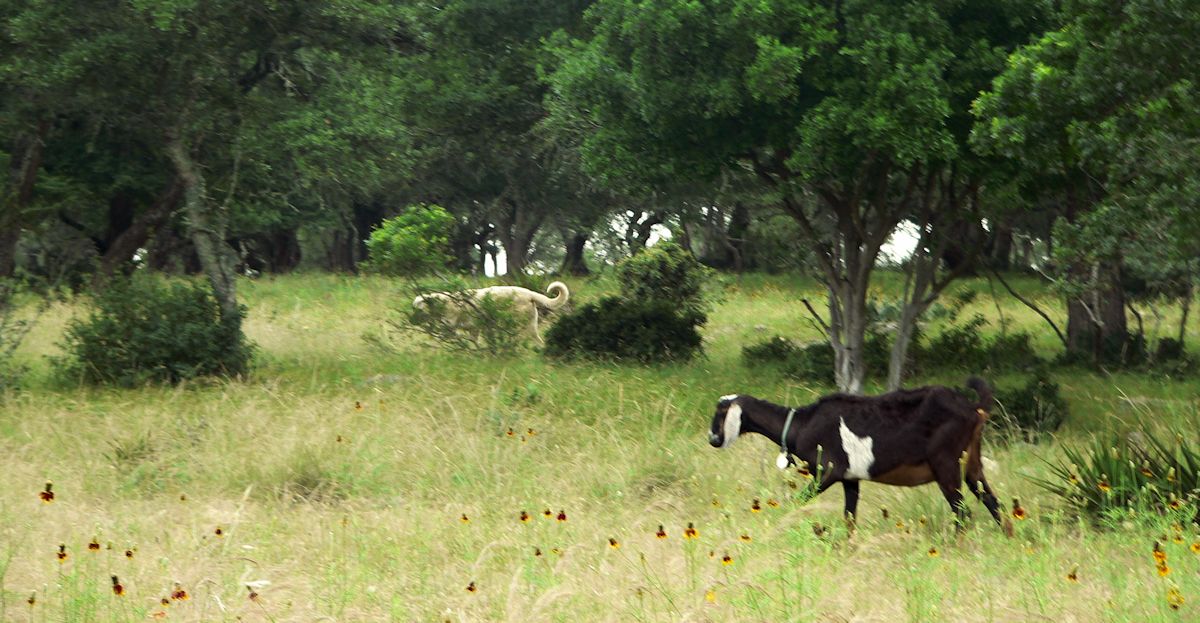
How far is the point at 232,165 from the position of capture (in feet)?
60.3

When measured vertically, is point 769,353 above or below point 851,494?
below

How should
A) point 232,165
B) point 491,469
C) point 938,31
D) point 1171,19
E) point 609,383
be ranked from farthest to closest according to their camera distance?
point 232,165, point 609,383, point 938,31, point 1171,19, point 491,469

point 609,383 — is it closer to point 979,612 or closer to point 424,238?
point 424,238

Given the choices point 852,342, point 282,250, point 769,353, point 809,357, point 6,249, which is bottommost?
point 282,250

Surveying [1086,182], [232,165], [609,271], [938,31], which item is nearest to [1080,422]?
[1086,182]

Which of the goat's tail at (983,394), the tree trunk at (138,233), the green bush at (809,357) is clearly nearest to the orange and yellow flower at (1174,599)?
the goat's tail at (983,394)

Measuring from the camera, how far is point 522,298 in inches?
855

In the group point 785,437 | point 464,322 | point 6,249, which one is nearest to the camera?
point 785,437

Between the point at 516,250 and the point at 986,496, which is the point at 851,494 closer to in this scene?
the point at 986,496

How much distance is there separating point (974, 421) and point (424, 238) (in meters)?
14.2

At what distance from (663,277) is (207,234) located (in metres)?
7.78

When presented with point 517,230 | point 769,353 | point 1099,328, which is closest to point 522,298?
point 769,353

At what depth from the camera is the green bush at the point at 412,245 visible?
21000 millimetres

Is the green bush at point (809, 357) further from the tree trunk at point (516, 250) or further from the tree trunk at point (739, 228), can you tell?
the tree trunk at point (516, 250)
